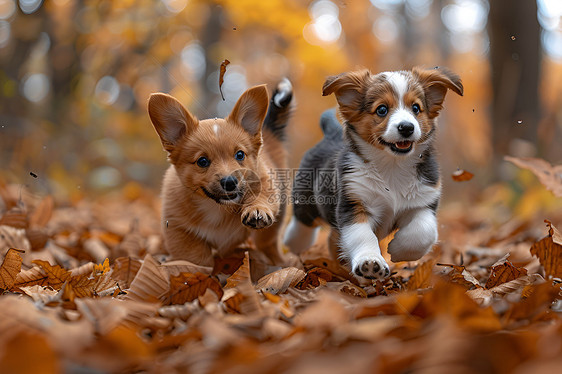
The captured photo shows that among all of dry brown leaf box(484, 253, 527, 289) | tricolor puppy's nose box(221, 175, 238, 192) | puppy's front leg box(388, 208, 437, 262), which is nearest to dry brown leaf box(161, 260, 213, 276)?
tricolor puppy's nose box(221, 175, 238, 192)

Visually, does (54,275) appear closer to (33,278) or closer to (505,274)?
(33,278)

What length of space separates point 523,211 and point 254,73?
282 inches

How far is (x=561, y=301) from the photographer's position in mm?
2377

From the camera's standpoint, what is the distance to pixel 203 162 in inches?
124

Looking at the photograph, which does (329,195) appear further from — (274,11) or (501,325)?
(274,11)

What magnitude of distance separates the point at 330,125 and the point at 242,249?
1.11 metres

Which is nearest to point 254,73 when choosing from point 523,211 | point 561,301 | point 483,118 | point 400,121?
point 483,118

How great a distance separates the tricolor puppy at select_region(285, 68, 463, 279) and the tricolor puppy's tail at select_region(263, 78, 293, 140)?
812 millimetres

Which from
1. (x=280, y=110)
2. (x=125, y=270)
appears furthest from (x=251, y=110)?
(x=125, y=270)

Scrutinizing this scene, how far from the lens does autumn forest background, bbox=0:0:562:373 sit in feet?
5.40

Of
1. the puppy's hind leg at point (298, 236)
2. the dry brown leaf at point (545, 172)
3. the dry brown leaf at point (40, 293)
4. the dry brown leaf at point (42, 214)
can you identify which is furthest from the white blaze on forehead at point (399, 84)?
the dry brown leaf at point (42, 214)

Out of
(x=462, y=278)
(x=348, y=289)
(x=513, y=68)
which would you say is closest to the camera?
(x=348, y=289)

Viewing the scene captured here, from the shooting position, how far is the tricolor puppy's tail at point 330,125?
12.6 ft

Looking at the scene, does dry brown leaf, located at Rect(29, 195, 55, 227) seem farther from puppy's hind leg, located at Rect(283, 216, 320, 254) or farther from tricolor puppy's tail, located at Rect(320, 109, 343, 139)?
tricolor puppy's tail, located at Rect(320, 109, 343, 139)
